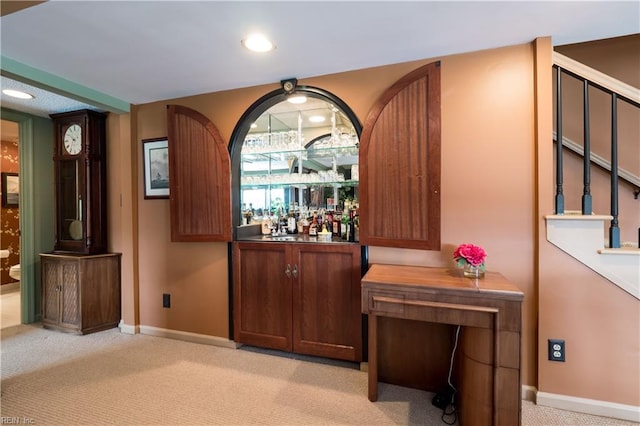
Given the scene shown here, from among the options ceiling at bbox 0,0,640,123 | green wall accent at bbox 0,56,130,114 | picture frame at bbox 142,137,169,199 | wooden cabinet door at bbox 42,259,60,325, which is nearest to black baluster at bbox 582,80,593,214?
ceiling at bbox 0,0,640,123

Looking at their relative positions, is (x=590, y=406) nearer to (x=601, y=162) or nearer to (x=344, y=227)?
(x=601, y=162)

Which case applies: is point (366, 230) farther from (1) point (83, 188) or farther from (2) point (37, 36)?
(1) point (83, 188)

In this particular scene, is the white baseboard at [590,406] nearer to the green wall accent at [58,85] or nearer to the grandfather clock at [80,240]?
the grandfather clock at [80,240]

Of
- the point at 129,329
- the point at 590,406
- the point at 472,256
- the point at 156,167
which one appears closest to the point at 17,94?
the point at 156,167

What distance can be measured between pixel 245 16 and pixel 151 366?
2.58 meters

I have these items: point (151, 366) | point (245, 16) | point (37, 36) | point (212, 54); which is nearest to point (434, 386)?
point (151, 366)

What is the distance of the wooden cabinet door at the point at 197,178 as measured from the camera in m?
2.43

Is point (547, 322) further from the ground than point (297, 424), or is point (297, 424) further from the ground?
point (547, 322)

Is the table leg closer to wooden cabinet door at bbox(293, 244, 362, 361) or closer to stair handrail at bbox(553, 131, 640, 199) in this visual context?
wooden cabinet door at bbox(293, 244, 362, 361)

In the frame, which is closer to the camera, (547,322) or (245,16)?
Result: (245,16)

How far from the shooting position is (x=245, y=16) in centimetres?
159

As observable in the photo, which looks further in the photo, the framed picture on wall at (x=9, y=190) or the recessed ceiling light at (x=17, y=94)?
the framed picture on wall at (x=9, y=190)

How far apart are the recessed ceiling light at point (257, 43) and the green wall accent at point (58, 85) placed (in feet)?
5.55

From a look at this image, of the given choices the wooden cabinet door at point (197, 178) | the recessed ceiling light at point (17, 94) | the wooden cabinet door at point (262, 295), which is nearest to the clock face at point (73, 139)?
the recessed ceiling light at point (17, 94)
